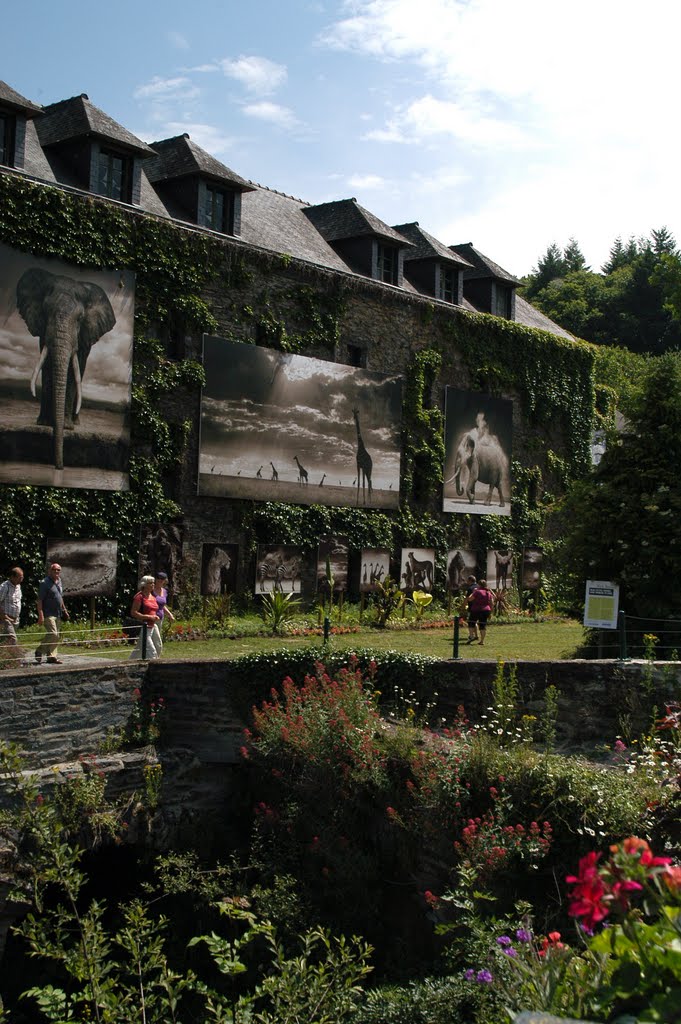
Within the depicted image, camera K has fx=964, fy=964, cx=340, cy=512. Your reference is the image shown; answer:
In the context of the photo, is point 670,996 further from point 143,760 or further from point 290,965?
point 143,760

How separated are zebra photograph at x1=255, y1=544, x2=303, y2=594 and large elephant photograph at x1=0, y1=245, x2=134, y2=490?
4.14 metres

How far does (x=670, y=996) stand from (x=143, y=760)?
1109 cm

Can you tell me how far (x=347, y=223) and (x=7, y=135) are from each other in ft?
34.5

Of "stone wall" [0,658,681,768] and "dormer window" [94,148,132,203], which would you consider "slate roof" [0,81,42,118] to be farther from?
"stone wall" [0,658,681,768]

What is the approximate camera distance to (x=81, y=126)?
20781 millimetres

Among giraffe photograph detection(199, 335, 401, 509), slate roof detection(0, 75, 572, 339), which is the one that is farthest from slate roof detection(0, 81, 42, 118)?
giraffe photograph detection(199, 335, 401, 509)

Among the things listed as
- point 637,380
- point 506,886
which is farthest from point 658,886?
point 637,380

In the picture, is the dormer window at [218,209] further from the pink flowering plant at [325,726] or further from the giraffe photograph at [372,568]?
the pink flowering plant at [325,726]

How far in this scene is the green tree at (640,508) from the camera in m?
16.5

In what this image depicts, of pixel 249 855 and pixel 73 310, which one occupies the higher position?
pixel 73 310

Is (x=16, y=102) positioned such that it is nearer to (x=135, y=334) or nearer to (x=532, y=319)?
(x=135, y=334)

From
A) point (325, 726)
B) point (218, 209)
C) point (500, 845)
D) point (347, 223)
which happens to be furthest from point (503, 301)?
point (500, 845)

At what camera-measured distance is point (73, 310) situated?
19391 millimetres

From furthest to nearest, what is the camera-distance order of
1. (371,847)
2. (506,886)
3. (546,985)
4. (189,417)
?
(189,417), (371,847), (506,886), (546,985)
